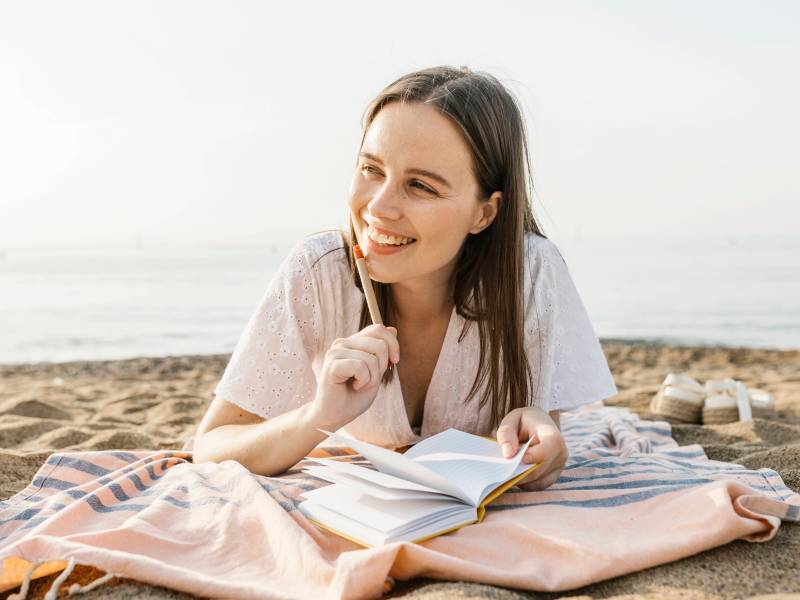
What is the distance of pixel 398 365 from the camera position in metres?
2.59

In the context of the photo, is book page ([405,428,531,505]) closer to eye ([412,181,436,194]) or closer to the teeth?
the teeth

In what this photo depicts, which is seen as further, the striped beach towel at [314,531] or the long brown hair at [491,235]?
the long brown hair at [491,235]

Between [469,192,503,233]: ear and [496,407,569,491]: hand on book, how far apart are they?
1.96 ft

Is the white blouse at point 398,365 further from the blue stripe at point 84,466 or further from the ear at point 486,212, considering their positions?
the blue stripe at point 84,466

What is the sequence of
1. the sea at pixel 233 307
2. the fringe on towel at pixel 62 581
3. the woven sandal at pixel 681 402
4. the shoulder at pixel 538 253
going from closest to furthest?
the fringe on towel at pixel 62 581 → the shoulder at pixel 538 253 → the woven sandal at pixel 681 402 → the sea at pixel 233 307

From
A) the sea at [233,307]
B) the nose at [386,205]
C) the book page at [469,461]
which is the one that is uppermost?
the nose at [386,205]

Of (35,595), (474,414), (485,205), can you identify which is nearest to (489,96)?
(485,205)

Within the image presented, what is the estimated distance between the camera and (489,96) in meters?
2.30

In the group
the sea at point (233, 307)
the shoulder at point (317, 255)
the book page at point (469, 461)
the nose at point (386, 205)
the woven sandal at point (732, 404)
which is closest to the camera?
the book page at point (469, 461)

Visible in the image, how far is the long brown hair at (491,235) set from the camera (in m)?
2.24

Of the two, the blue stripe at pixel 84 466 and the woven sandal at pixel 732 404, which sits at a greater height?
the blue stripe at pixel 84 466

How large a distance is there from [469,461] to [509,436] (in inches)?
5.9

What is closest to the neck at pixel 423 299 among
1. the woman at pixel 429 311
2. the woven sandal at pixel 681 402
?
the woman at pixel 429 311

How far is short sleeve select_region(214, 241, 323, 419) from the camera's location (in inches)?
95.0
